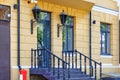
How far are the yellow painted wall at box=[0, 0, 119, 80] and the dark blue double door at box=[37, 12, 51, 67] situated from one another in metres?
0.18

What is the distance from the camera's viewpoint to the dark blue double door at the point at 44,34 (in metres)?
13.2

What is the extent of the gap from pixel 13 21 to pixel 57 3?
264 centimetres

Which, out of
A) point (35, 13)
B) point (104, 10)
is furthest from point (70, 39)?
point (104, 10)

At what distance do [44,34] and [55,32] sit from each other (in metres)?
0.55

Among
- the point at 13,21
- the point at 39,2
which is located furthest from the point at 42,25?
the point at 13,21

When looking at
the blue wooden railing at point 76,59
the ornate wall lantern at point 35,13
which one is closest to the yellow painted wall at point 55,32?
the ornate wall lantern at point 35,13

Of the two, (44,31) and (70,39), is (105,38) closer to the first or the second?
(70,39)

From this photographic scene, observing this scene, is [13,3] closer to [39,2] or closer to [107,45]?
[39,2]

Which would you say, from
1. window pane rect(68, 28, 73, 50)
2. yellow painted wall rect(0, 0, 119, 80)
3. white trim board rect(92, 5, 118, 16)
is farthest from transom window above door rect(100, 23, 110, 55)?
window pane rect(68, 28, 73, 50)

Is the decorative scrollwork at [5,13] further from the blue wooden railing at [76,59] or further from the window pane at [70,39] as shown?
the window pane at [70,39]

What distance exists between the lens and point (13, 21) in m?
12.1

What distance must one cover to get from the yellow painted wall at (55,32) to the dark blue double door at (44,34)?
6.9 inches

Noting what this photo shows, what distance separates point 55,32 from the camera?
14.1 meters

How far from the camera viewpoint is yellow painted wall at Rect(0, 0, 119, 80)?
1210 centimetres
